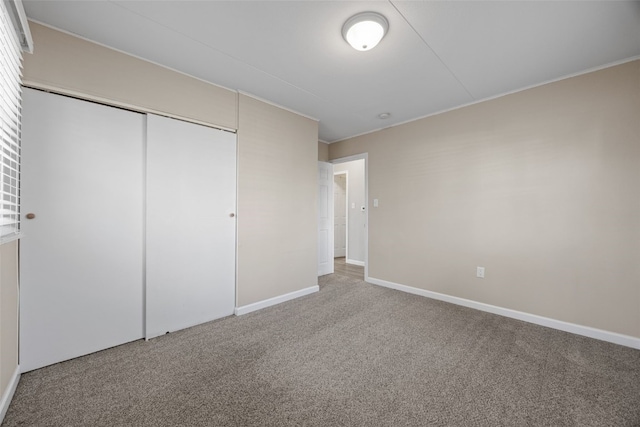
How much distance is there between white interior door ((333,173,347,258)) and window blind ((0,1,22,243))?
17.4 feet

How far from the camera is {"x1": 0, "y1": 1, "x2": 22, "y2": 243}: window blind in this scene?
54.7 inches

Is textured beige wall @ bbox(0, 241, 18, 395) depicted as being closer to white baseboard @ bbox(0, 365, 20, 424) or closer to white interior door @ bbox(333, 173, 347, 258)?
white baseboard @ bbox(0, 365, 20, 424)

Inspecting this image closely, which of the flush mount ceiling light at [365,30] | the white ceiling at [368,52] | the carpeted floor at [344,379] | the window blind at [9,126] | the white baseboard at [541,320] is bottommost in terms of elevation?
the carpeted floor at [344,379]

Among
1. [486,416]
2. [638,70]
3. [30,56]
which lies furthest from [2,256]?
[638,70]

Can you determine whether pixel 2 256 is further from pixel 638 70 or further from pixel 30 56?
pixel 638 70

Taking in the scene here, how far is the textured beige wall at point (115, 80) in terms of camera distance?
184cm

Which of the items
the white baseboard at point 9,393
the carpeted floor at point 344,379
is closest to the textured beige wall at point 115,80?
the white baseboard at point 9,393

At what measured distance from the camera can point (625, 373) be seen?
6.02ft

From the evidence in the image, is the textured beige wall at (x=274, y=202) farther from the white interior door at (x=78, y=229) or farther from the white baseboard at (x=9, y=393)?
the white baseboard at (x=9, y=393)

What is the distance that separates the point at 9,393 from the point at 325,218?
12.9 feet

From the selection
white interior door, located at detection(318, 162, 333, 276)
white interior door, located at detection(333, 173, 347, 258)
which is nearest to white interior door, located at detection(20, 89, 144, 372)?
white interior door, located at detection(318, 162, 333, 276)

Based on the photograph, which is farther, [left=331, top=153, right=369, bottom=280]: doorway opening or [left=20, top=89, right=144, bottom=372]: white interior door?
[left=331, top=153, right=369, bottom=280]: doorway opening

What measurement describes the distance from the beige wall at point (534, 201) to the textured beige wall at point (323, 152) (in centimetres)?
147

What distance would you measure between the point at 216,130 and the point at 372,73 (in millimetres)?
1688
